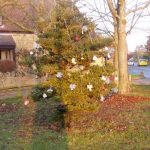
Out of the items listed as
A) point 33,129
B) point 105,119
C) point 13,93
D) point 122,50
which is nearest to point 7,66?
point 13,93

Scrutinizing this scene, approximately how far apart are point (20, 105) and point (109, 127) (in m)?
6.94

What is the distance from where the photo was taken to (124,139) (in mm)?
8797

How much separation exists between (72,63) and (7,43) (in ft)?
79.6

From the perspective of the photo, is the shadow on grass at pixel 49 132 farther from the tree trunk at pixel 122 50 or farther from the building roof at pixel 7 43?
the building roof at pixel 7 43

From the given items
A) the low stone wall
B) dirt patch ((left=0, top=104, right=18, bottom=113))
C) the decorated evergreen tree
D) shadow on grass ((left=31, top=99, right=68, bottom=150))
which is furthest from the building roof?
the decorated evergreen tree

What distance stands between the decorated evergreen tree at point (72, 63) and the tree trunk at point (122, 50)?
26.5 ft

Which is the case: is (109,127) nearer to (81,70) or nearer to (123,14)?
(81,70)

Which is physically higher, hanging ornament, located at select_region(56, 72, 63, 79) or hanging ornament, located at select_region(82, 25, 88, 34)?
hanging ornament, located at select_region(82, 25, 88, 34)

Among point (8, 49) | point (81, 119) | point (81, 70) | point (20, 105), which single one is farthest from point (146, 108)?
point (8, 49)

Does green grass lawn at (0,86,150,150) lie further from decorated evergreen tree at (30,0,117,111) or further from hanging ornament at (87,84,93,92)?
hanging ornament at (87,84,93,92)

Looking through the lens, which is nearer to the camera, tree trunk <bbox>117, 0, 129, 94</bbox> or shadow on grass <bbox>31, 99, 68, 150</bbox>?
shadow on grass <bbox>31, 99, 68, 150</bbox>

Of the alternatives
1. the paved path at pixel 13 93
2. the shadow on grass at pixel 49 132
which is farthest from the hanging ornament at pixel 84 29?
the paved path at pixel 13 93

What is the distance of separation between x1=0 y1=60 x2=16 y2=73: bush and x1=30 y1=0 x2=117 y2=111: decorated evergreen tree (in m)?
21.7

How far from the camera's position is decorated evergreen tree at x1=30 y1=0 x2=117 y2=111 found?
9.90 metres
